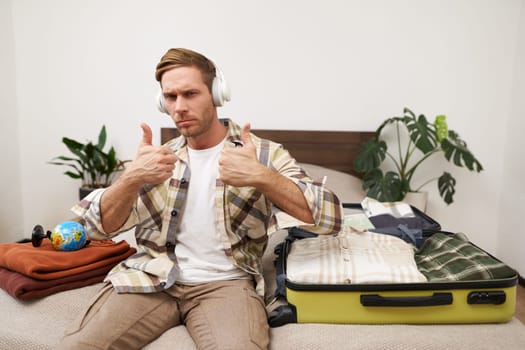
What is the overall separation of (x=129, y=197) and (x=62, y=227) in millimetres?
358

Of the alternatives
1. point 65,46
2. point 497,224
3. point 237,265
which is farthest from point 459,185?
point 65,46

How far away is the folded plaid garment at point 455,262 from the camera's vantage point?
45.8 inches

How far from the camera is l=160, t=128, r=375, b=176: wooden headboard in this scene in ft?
9.00

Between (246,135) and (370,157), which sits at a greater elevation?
(246,135)

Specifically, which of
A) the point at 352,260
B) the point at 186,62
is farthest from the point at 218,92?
the point at 352,260

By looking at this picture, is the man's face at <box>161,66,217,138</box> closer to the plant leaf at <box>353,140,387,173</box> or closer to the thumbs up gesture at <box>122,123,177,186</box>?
the thumbs up gesture at <box>122,123,177,186</box>

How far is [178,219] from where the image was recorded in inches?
52.1

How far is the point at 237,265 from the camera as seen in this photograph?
130 cm

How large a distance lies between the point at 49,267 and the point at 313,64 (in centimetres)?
197

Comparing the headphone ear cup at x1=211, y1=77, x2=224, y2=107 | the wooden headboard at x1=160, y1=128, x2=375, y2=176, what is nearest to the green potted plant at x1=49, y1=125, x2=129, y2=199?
the wooden headboard at x1=160, y1=128, x2=375, y2=176

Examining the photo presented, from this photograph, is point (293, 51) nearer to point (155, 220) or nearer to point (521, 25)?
point (521, 25)

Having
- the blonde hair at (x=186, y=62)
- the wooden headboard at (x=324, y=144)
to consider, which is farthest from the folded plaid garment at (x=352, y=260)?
the wooden headboard at (x=324, y=144)

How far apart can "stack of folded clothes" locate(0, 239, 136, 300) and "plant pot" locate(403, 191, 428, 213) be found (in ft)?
5.78

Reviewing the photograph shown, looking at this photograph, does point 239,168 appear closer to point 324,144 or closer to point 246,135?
point 246,135
